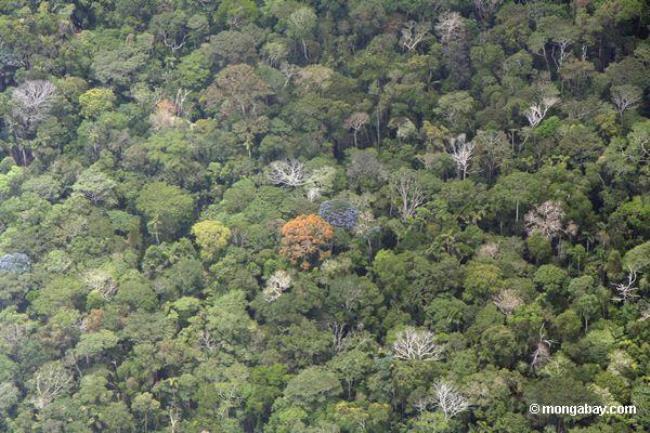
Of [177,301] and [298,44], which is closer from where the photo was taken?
[177,301]

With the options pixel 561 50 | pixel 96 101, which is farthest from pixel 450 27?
pixel 96 101

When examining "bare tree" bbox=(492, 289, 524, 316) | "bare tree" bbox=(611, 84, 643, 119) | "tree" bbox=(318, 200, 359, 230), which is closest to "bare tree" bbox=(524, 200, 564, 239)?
"bare tree" bbox=(492, 289, 524, 316)

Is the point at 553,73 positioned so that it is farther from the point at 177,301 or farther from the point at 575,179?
the point at 177,301

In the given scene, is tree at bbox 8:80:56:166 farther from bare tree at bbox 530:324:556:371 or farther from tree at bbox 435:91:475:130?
bare tree at bbox 530:324:556:371

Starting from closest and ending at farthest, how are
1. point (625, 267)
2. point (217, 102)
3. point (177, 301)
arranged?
point (625, 267) → point (177, 301) → point (217, 102)

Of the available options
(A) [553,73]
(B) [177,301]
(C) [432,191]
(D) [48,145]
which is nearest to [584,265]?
(C) [432,191]
